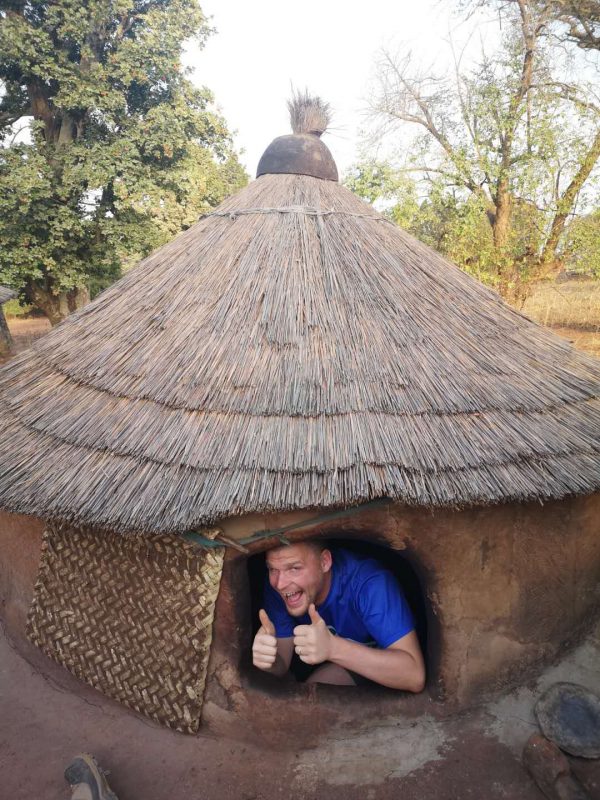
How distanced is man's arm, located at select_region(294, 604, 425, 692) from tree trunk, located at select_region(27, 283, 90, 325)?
39.4 ft

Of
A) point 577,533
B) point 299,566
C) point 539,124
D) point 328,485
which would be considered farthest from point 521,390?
point 539,124

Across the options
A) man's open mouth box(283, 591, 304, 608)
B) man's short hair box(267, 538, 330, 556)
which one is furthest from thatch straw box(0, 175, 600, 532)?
man's open mouth box(283, 591, 304, 608)

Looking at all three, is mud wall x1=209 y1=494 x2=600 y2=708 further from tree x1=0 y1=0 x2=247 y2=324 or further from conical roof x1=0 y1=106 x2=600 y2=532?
tree x1=0 y1=0 x2=247 y2=324

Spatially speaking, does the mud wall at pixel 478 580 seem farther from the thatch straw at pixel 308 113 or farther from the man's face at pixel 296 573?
the thatch straw at pixel 308 113

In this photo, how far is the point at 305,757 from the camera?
96.9 inches

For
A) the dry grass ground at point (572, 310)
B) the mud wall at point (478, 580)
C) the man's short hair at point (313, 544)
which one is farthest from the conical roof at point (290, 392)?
the dry grass ground at point (572, 310)

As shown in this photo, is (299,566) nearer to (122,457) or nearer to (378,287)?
(122,457)

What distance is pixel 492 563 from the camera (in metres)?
2.52

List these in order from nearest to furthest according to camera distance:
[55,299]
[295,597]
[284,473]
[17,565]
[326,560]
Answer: [284,473] < [295,597] < [326,560] < [17,565] < [55,299]

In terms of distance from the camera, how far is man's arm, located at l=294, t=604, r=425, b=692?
2.34 metres

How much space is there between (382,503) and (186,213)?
1116 cm

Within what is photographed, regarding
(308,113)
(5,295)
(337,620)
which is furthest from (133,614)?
(5,295)

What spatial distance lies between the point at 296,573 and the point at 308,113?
11.2 feet

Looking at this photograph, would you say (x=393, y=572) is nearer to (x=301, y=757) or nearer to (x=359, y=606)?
(x=359, y=606)
